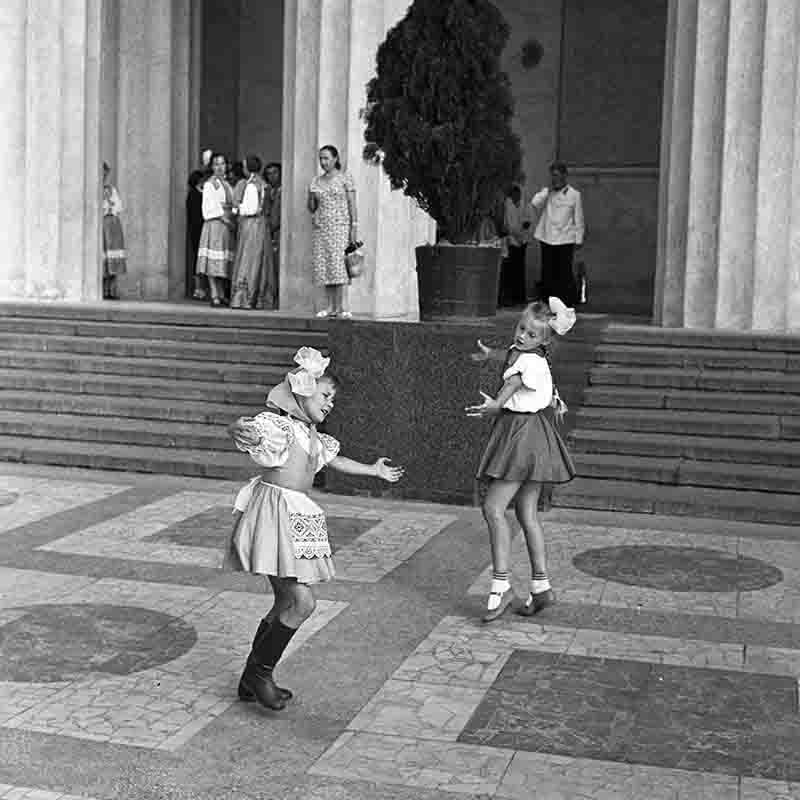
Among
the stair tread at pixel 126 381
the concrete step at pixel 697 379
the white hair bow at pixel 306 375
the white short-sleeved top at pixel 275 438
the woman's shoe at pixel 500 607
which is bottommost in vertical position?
the woman's shoe at pixel 500 607

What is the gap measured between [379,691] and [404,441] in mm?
4340

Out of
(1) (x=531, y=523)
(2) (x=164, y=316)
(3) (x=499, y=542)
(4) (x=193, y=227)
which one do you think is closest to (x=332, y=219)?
(2) (x=164, y=316)

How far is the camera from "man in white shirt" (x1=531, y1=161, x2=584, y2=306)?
16859 mm

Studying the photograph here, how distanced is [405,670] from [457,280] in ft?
14.0

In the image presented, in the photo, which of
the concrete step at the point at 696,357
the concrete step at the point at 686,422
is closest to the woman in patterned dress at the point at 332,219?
the concrete step at the point at 696,357

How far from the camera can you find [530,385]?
22.1 ft

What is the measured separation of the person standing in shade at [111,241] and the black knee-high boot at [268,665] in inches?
529

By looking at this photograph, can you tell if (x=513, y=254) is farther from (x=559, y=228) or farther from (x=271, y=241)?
(x=271, y=241)

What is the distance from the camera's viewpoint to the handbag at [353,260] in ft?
44.2

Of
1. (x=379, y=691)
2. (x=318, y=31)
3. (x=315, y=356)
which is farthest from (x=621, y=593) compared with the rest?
(x=318, y=31)

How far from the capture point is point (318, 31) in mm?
14570

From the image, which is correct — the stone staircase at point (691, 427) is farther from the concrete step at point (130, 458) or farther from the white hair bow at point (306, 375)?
the white hair bow at point (306, 375)

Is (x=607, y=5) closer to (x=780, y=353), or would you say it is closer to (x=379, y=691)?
(x=780, y=353)

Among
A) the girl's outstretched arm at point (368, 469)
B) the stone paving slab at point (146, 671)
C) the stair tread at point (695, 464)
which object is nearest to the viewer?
the stone paving slab at point (146, 671)
